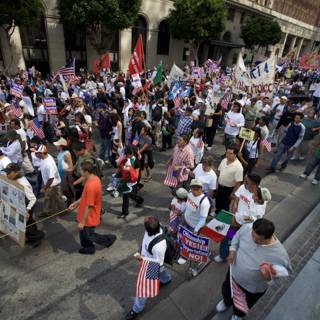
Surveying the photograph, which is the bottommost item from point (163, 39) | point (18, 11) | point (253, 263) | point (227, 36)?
point (253, 263)

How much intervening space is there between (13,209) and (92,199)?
3.67 ft

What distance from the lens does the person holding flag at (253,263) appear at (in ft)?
7.88

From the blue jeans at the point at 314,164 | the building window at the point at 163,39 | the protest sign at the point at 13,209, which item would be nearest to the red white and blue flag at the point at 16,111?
the protest sign at the point at 13,209

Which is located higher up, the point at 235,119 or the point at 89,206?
the point at 235,119

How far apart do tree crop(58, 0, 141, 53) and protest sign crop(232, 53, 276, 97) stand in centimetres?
1254

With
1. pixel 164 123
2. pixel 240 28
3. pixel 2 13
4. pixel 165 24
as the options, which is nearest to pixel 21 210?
pixel 164 123

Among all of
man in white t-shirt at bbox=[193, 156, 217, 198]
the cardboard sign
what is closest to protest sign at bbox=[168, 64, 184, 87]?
the cardboard sign

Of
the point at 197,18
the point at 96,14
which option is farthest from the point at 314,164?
the point at 197,18

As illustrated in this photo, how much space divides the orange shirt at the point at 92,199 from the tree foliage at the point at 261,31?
3869cm

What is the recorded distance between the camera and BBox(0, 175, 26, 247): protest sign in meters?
3.51

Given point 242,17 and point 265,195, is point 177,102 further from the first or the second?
point 242,17

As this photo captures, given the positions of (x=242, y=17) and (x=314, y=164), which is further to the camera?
(x=242, y=17)

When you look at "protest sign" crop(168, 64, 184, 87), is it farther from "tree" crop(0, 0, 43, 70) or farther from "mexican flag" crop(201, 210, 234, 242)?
"tree" crop(0, 0, 43, 70)

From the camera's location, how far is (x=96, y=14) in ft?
58.9
